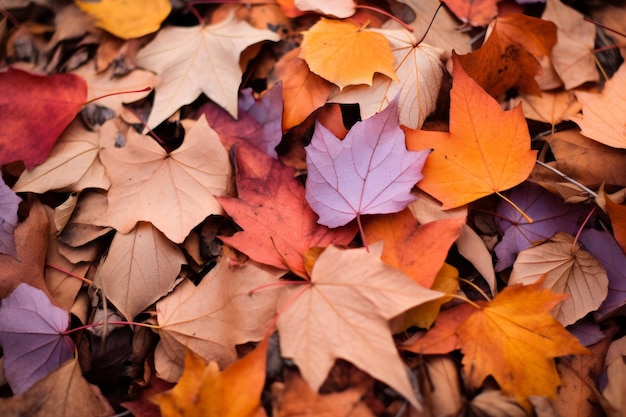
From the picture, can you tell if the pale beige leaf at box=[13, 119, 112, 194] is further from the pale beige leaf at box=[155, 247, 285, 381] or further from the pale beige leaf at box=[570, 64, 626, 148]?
the pale beige leaf at box=[570, 64, 626, 148]

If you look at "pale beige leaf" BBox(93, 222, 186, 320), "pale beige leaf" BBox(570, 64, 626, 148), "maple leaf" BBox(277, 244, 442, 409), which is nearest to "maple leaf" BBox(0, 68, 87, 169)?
A: "pale beige leaf" BBox(93, 222, 186, 320)

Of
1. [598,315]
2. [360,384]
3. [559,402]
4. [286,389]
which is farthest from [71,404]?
[598,315]

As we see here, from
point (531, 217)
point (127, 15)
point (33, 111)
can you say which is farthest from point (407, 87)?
point (33, 111)

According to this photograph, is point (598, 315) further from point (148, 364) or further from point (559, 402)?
point (148, 364)

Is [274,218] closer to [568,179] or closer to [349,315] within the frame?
[349,315]

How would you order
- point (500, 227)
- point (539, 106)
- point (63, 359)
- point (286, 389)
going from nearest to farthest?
point (286, 389), point (63, 359), point (500, 227), point (539, 106)

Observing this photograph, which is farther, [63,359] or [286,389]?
[63,359]
